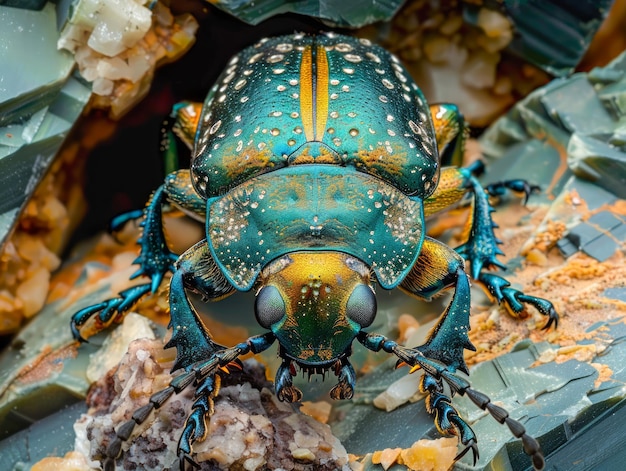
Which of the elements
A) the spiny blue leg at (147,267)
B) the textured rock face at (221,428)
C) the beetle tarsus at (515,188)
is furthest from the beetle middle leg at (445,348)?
the spiny blue leg at (147,267)

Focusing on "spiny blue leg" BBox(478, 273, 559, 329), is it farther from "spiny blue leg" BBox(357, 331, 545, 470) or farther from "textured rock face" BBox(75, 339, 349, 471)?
"textured rock face" BBox(75, 339, 349, 471)

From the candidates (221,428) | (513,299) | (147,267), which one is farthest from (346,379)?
(147,267)

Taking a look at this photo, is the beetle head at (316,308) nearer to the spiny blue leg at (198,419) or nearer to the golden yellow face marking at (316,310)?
the golden yellow face marking at (316,310)

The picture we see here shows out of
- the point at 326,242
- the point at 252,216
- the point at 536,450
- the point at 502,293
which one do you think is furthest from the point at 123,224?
the point at 536,450

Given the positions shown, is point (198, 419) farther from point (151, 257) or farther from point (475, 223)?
point (475, 223)

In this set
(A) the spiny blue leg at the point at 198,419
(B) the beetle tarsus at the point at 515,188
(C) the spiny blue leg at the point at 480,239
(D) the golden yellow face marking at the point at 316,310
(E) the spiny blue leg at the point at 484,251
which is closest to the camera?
(A) the spiny blue leg at the point at 198,419

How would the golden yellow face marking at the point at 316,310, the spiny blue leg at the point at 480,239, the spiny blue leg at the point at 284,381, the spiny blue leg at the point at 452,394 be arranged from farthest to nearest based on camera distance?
the spiny blue leg at the point at 480,239, the spiny blue leg at the point at 284,381, the golden yellow face marking at the point at 316,310, the spiny blue leg at the point at 452,394

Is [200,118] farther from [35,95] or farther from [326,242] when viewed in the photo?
[326,242]
